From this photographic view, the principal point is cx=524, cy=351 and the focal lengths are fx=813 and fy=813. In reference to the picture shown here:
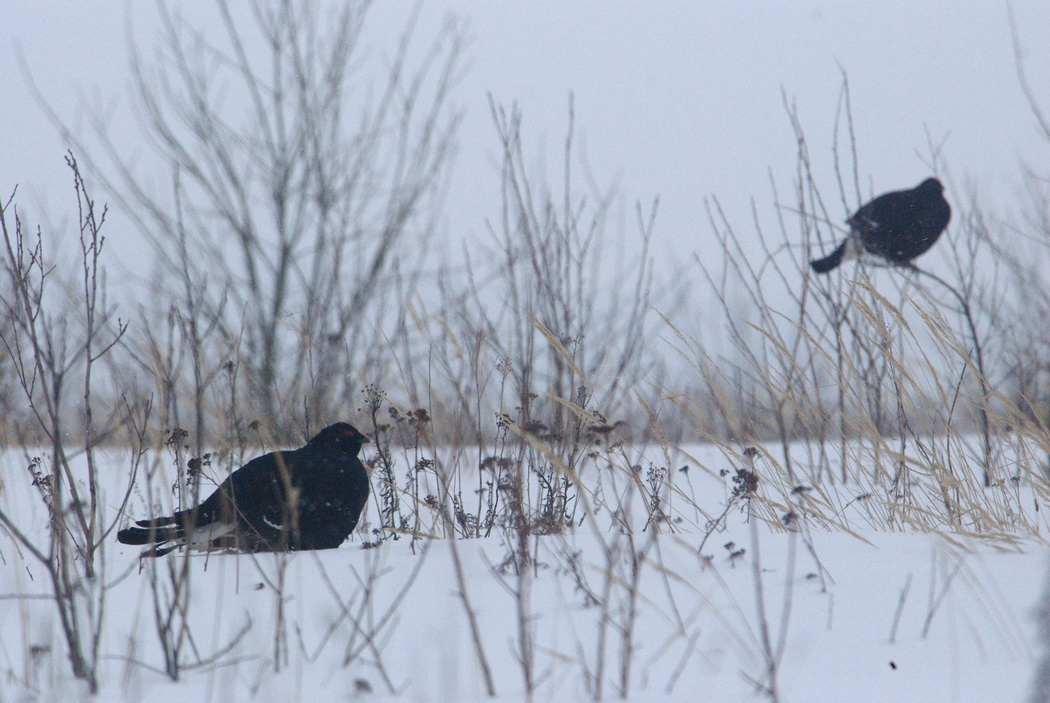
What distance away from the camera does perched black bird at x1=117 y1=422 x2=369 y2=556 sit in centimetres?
214

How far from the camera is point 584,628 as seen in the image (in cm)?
142

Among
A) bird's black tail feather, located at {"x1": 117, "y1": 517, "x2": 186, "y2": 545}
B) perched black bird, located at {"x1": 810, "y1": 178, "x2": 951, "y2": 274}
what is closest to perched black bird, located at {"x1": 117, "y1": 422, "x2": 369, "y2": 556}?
bird's black tail feather, located at {"x1": 117, "y1": 517, "x2": 186, "y2": 545}

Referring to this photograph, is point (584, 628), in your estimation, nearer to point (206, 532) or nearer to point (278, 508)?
point (278, 508)

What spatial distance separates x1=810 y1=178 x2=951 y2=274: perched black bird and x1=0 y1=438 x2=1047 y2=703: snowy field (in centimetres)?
207

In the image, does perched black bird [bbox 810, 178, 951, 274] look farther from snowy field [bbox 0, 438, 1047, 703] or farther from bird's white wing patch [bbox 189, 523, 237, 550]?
bird's white wing patch [bbox 189, 523, 237, 550]

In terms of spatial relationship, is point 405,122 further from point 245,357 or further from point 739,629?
point 739,629

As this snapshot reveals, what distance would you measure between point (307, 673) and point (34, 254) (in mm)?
1093

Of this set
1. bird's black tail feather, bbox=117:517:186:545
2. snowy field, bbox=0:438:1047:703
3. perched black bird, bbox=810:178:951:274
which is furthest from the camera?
perched black bird, bbox=810:178:951:274

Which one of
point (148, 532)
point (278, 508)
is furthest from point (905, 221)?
point (148, 532)

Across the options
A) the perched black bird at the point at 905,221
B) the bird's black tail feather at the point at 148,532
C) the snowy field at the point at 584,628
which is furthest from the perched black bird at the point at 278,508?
the perched black bird at the point at 905,221

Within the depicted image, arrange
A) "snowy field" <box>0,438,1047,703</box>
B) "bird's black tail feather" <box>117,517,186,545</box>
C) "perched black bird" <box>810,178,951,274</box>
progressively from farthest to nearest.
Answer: "perched black bird" <box>810,178,951,274</box>, "bird's black tail feather" <box>117,517,186,545</box>, "snowy field" <box>0,438,1047,703</box>

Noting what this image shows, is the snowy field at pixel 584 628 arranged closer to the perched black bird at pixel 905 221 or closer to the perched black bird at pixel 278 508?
the perched black bird at pixel 278 508

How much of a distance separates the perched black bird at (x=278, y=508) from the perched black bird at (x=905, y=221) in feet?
8.04

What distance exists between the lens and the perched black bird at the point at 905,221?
148 inches
